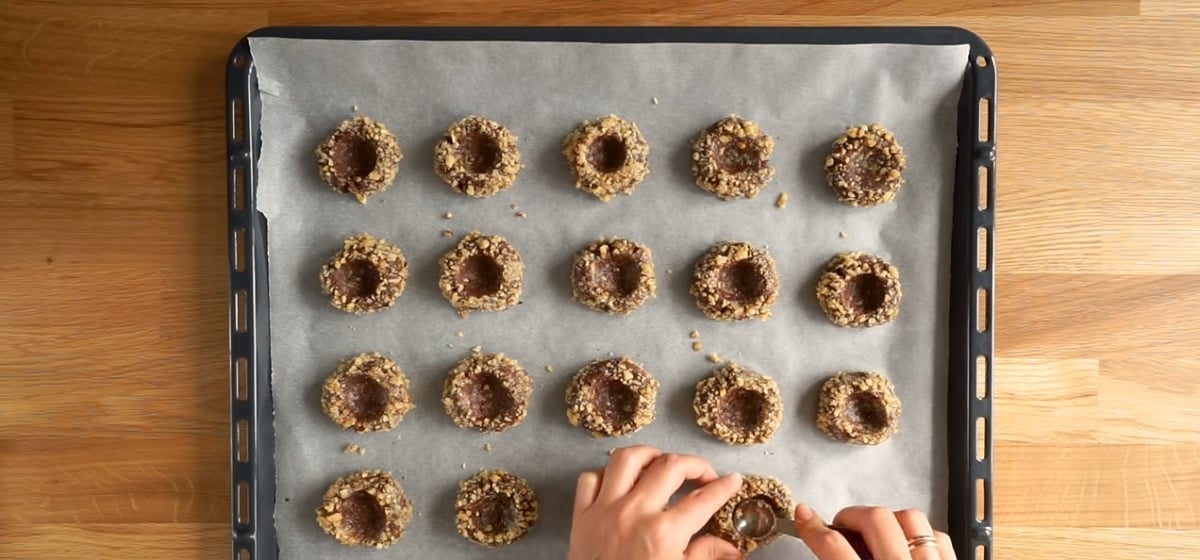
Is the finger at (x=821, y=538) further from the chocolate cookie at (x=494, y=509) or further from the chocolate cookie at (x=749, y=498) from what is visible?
the chocolate cookie at (x=494, y=509)

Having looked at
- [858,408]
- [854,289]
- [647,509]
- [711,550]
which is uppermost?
[854,289]

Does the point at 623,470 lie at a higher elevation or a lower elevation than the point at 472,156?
lower

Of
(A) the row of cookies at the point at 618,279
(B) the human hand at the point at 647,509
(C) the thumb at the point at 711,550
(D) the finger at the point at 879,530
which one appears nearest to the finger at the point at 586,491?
(B) the human hand at the point at 647,509

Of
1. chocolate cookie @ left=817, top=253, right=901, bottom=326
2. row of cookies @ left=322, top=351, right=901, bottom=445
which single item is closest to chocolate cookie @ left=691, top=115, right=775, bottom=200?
chocolate cookie @ left=817, top=253, right=901, bottom=326

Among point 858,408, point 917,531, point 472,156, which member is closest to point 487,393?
point 472,156

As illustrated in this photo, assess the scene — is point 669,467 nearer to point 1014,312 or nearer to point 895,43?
point 1014,312

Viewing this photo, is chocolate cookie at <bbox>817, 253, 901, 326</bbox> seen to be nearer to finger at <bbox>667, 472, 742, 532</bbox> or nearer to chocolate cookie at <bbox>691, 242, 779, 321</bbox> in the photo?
chocolate cookie at <bbox>691, 242, 779, 321</bbox>

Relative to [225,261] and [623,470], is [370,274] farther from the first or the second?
[623,470]
